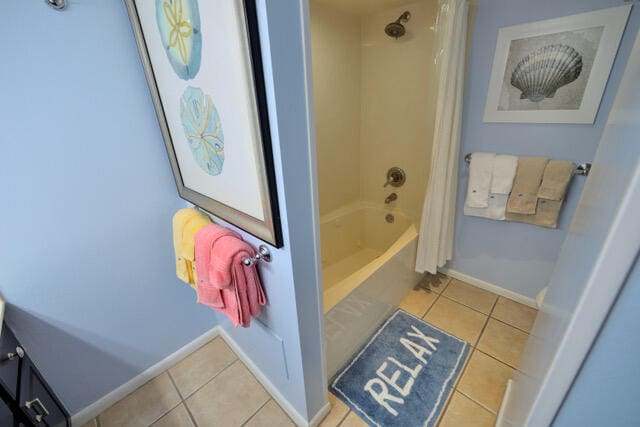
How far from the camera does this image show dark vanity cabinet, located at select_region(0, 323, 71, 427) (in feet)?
Result: 2.45

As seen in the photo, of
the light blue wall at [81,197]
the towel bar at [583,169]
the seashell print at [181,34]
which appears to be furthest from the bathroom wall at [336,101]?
the towel bar at [583,169]

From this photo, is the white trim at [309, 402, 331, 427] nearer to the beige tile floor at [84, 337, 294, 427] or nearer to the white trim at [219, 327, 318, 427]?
the white trim at [219, 327, 318, 427]

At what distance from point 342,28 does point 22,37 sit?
1.83m

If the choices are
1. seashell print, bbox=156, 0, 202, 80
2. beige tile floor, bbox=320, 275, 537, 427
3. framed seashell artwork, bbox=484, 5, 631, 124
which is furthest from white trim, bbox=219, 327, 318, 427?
framed seashell artwork, bbox=484, 5, 631, 124

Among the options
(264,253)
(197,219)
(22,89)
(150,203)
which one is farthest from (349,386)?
(22,89)

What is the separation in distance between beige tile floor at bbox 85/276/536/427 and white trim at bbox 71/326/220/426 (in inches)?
1.1

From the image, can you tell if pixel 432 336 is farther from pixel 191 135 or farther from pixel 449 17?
pixel 449 17

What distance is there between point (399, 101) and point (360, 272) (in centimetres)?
149

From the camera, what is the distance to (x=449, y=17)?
1.36 metres

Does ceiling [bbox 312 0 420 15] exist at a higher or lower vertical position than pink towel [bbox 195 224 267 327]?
higher

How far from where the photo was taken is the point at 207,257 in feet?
3.04

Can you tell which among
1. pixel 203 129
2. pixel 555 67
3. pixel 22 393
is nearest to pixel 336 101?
pixel 555 67

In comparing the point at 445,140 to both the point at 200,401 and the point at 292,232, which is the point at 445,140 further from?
the point at 200,401

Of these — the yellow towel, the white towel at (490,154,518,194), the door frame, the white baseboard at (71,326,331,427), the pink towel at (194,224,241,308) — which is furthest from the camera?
the white towel at (490,154,518,194)
